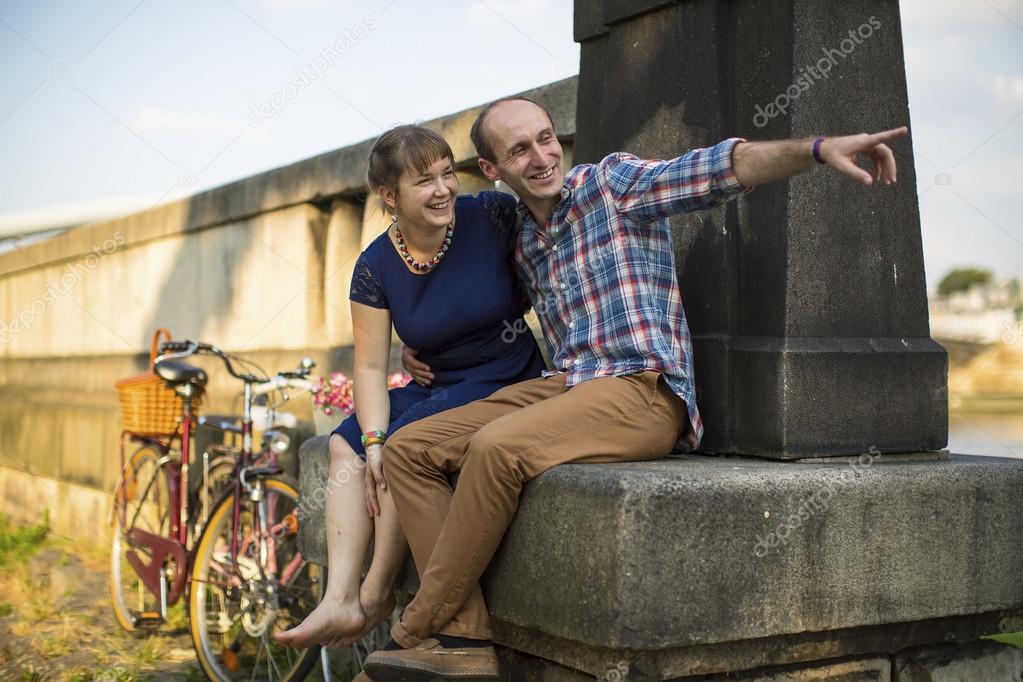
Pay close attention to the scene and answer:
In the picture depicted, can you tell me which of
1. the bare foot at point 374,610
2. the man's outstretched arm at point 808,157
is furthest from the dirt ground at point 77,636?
the man's outstretched arm at point 808,157

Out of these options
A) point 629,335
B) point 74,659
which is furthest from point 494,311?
point 74,659

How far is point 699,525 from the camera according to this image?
263 centimetres

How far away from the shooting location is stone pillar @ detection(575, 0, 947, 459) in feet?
10.1

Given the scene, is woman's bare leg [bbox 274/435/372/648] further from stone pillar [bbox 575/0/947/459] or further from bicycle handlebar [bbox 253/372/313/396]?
bicycle handlebar [bbox 253/372/313/396]

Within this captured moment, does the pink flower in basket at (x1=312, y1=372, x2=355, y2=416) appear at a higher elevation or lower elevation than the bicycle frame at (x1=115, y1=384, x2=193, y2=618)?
higher

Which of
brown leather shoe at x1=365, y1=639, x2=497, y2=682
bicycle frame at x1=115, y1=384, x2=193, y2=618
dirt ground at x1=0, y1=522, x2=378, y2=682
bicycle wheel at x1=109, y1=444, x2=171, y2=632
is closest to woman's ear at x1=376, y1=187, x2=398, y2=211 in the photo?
brown leather shoe at x1=365, y1=639, x2=497, y2=682

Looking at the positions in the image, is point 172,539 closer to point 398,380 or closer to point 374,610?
point 398,380

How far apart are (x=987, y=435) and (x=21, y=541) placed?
7.05m

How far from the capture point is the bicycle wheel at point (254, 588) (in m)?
4.84

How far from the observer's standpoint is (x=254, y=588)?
4.86 metres

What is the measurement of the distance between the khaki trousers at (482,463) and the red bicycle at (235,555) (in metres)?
1.50

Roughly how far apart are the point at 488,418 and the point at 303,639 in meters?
0.83

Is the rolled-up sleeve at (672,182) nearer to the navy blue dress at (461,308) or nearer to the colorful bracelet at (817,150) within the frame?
the colorful bracelet at (817,150)

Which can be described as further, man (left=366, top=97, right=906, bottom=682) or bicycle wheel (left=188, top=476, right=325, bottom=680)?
bicycle wheel (left=188, top=476, right=325, bottom=680)
